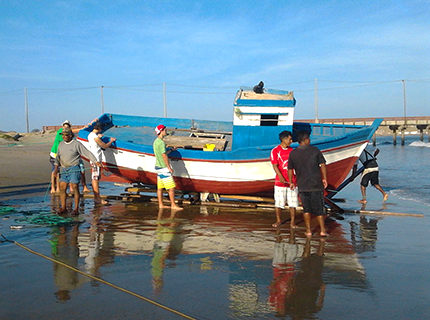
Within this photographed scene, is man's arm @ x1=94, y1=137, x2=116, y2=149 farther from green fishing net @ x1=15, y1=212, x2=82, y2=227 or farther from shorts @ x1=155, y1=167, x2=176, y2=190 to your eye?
green fishing net @ x1=15, y1=212, x2=82, y2=227

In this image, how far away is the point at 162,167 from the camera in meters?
9.12

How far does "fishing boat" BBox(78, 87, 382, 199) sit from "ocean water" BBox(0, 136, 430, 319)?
4.93ft

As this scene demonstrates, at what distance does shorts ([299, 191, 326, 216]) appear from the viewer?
653 centimetres

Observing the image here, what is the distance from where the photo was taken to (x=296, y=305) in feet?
12.6

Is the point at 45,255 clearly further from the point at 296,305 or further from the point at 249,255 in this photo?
the point at 296,305

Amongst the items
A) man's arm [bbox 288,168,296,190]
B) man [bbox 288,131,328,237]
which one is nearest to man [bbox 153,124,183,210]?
man's arm [bbox 288,168,296,190]

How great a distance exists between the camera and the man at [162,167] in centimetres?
903

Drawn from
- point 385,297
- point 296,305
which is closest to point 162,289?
point 296,305

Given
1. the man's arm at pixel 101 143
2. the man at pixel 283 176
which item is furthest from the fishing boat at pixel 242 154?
the man at pixel 283 176

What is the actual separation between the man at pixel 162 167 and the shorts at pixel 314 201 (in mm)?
3280

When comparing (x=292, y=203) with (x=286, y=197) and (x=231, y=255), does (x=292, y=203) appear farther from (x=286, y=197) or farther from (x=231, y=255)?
(x=231, y=255)

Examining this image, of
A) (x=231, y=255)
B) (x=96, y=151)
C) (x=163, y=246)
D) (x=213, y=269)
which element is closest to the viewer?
(x=213, y=269)

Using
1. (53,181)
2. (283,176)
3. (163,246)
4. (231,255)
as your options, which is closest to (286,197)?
(283,176)

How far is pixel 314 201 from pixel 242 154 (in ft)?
9.77
